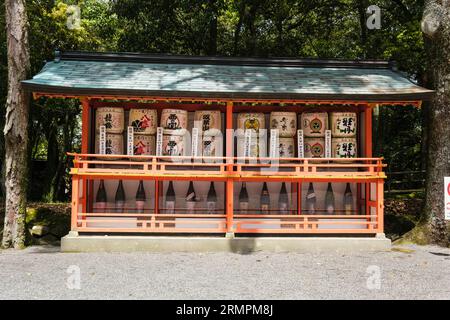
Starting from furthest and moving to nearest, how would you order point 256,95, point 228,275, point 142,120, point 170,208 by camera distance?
point 170,208
point 142,120
point 256,95
point 228,275

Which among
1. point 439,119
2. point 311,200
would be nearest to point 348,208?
point 311,200

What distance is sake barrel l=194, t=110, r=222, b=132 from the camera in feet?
40.0

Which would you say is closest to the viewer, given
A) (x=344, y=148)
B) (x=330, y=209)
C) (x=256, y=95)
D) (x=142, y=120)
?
(x=256, y=95)

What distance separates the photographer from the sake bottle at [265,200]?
40.6 ft

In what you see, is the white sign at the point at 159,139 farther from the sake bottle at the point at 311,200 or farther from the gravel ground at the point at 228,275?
the sake bottle at the point at 311,200

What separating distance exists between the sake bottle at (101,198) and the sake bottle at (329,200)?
19.6 ft

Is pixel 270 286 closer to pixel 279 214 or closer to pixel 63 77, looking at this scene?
pixel 279 214

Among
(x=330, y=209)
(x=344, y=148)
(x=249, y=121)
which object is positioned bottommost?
(x=330, y=209)

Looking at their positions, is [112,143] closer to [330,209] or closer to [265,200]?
[265,200]

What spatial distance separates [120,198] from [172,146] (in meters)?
1.99

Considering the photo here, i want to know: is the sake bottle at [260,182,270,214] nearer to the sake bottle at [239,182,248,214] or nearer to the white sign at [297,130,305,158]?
the sake bottle at [239,182,248,214]

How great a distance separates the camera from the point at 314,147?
482 inches

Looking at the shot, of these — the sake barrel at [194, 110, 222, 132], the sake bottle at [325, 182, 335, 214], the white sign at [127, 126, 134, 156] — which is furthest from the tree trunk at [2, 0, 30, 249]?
the sake bottle at [325, 182, 335, 214]

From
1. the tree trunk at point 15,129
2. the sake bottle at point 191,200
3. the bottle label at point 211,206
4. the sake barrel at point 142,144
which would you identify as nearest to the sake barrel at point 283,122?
the bottle label at point 211,206
